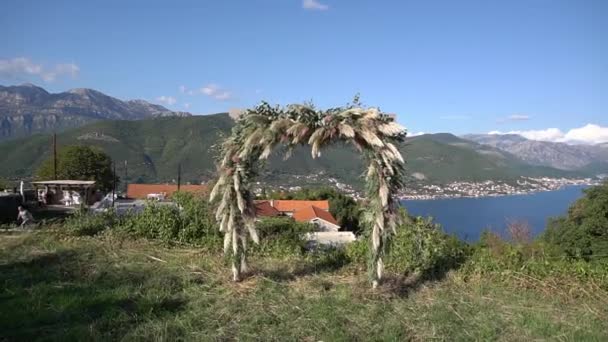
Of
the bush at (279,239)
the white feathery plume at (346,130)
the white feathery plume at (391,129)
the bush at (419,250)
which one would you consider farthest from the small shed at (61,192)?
the white feathery plume at (391,129)

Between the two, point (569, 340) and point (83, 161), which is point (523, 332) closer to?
point (569, 340)

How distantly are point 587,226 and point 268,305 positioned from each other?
2853cm

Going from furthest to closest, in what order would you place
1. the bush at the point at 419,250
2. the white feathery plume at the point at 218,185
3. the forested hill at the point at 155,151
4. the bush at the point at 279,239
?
1. the forested hill at the point at 155,151
2. the bush at the point at 279,239
3. the bush at the point at 419,250
4. the white feathery plume at the point at 218,185

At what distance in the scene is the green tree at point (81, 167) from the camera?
48.4m

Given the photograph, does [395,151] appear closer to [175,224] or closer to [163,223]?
[175,224]

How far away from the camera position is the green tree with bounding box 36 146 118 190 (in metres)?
Result: 48.4

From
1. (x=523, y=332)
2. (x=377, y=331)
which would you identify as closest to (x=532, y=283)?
(x=523, y=332)

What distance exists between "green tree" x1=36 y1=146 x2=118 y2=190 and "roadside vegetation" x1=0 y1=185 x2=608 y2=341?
A: 44468 millimetres

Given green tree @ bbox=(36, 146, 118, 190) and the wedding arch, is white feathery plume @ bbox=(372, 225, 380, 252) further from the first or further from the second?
green tree @ bbox=(36, 146, 118, 190)

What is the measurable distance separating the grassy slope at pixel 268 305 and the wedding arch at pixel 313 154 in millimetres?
589

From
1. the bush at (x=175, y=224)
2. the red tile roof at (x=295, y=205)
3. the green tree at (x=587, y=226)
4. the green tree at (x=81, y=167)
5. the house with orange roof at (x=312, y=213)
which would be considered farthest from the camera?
the red tile roof at (x=295, y=205)

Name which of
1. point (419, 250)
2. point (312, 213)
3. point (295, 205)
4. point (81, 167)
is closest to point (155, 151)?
point (81, 167)

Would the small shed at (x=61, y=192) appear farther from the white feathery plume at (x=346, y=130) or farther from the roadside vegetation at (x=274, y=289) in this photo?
the white feathery plume at (x=346, y=130)

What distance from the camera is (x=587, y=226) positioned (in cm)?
2755
